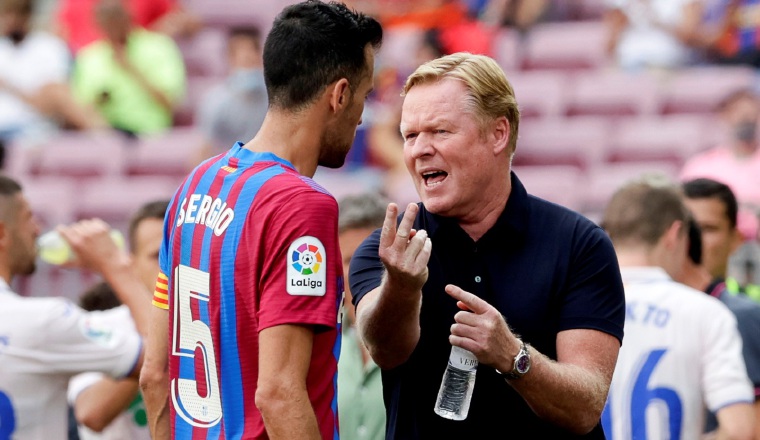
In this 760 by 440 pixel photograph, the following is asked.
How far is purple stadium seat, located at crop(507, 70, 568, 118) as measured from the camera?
10.3m

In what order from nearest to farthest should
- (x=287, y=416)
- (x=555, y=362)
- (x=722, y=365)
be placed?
(x=287, y=416)
(x=555, y=362)
(x=722, y=365)

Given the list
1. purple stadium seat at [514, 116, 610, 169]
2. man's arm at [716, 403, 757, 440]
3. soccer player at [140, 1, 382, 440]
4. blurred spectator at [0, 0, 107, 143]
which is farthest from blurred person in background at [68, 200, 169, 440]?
blurred spectator at [0, 0, 107, 143]

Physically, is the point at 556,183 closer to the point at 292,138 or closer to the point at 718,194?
the point at 718,194

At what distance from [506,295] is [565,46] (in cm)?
789

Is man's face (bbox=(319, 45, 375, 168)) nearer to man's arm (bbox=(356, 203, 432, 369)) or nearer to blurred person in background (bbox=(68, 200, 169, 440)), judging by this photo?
man's arm (bbox=(356, 203, 432, 369))

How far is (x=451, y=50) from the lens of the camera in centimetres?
1018

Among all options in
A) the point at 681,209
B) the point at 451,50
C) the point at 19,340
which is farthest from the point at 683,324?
the point at 451,50

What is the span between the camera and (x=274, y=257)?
289 centimetres

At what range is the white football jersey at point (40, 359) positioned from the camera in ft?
13.7

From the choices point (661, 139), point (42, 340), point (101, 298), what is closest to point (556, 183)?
point (661, 139)

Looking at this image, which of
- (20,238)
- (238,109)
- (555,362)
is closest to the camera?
(555,362)

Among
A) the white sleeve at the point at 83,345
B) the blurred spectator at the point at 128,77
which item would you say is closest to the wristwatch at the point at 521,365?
the white sleeve at the point at 83,345

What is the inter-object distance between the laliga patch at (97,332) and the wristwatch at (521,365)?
195cm

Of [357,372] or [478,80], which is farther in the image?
[357,372]
